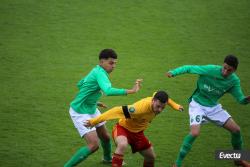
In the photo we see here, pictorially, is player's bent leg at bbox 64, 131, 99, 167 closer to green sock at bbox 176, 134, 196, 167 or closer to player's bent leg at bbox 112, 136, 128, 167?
player's bent leg at bbox 112, 136, 128, 167

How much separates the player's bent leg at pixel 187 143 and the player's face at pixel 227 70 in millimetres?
1000

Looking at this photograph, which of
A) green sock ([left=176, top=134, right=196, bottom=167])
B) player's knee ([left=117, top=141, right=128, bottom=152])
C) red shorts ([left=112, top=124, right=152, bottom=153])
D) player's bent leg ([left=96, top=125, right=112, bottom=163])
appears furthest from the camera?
player's bent leg ([left=96, top=125, right=112, bottom=163])

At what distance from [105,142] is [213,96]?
202 cm

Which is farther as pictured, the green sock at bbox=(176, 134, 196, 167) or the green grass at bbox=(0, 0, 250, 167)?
the green grass at bbox=(0, 0, 250, 167)

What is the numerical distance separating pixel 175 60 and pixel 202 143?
4.38 meters

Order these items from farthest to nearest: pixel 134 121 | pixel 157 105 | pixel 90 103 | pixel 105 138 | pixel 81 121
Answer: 1. pixel 105 138
2. pixel 90 103
3. pixel 81 121
4. pixel 134 121
5. pixel 157 105

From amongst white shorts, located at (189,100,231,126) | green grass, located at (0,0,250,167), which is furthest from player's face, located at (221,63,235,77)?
green grass, located at (0,0,250,167)

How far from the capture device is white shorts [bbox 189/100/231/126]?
9.38 meters

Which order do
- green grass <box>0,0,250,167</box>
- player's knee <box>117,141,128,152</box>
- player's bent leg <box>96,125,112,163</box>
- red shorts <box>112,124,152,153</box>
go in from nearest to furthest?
1. player's knee <box>117,141,128,152</box>
2. red shorts <box>112,124,152,153</box>
3. player's bent leg <box>96,125,112,163</box>
4. green grass <box>0,0,250,167</box>

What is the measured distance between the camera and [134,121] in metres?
8.52

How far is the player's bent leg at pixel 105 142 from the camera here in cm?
929

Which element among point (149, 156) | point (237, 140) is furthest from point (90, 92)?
point (237, 140)

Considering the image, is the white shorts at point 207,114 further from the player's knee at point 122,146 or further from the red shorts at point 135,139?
the player's knee at point 122,146

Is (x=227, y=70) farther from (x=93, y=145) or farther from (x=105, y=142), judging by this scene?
(x=93, y=145)
